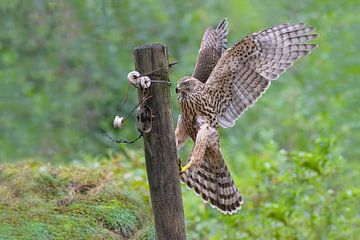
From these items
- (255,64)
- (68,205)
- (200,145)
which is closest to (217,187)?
(200,145)

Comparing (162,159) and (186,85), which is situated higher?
(186,85)

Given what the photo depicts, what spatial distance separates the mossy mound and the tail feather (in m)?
0.43

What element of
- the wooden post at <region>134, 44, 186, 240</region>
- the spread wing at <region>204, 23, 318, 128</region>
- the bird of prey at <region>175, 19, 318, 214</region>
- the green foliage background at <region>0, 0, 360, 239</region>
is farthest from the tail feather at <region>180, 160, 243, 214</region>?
the green foliage background at <region>0, 0, 360, 239</region>

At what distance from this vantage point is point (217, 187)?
7.52 meters

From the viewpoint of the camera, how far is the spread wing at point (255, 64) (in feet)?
24.3

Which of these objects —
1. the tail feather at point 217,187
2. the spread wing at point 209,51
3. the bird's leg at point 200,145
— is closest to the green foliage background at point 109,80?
the spread wing at point 209,51

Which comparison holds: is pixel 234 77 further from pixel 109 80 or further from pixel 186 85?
pixel 109 80

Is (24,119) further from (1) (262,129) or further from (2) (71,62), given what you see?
(1) (262,129)

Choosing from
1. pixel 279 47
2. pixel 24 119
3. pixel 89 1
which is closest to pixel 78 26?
pixel 89 1

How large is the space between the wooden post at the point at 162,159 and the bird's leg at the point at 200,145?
0.52 metres

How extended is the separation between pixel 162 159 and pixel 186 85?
1.14m

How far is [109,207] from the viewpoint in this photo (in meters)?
6.89

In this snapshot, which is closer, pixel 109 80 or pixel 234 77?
pixel 234 77

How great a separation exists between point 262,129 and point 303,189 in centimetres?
395
